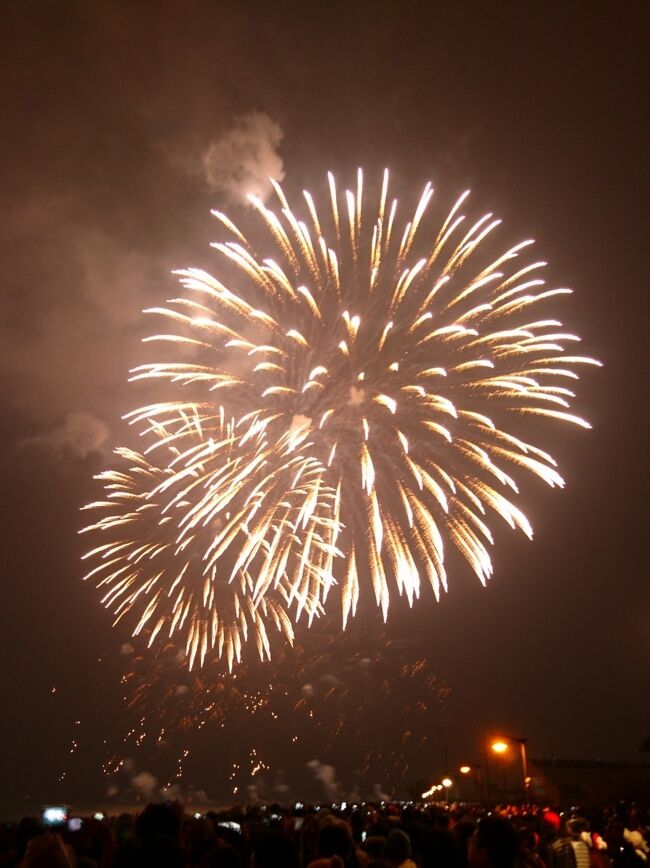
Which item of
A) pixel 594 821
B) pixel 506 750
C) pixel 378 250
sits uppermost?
pixel 378 250

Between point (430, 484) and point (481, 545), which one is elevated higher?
point (430, 484)

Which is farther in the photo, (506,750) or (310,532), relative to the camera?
(506,750)

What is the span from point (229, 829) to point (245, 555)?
14615 mm

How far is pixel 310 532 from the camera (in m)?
26.9

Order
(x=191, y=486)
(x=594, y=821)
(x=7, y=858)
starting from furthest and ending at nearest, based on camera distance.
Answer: (x=191, y=486) < (x=594, y=821) < (x=7, y=858)

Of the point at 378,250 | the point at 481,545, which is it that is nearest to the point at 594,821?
the point at 481,545

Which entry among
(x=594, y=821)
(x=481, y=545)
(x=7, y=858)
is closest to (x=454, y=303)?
(x=481, y=545)

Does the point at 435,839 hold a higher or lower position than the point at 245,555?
lower

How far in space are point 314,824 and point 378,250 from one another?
16944 mm

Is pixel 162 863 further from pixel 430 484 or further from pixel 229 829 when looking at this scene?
pixel 430 484

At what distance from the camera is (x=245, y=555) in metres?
25.4

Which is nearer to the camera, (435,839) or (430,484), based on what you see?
(435,839)

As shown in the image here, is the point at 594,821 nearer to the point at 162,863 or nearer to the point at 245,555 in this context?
the point at 245,555

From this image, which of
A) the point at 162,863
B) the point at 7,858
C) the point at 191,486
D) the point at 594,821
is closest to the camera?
the point at 162,863
